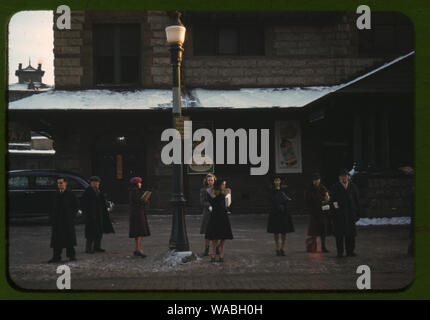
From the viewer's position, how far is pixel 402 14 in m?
3.76

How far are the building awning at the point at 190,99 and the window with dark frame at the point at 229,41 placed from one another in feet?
10.1

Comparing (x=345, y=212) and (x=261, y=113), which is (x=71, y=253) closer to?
(x=261, y=113)

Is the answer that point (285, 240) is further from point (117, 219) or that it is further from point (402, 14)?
point (402, 14)

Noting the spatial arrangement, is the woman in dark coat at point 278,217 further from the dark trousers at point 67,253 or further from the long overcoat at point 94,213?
the dark trousers at point 67,253

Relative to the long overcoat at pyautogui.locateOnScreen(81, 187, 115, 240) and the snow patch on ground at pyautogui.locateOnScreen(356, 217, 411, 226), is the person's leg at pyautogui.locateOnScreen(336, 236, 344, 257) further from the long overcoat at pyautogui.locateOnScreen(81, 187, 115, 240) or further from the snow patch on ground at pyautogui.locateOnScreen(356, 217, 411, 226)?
the long overcoat at pyautogui.locateOnScreen(81, 187, 115, 240)

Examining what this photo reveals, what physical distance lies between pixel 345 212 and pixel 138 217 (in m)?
2.24

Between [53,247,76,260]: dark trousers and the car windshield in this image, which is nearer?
the car windshield

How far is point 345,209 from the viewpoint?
5.31 meters

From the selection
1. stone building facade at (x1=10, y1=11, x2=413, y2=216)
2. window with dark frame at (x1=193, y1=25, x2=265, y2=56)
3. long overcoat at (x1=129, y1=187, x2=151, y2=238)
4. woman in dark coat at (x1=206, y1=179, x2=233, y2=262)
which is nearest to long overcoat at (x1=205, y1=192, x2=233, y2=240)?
woman in dark coat at (x1=206, y1=179, x2=233, y2=262)

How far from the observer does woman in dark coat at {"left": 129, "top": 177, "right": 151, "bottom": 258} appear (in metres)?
5.07

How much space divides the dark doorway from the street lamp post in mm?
447

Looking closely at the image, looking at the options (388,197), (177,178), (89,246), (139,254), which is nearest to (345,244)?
(388,197)

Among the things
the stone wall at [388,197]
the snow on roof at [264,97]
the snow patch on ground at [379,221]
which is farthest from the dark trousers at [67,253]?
the stone wall at [388,197]

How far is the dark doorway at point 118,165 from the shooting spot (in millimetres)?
5164
